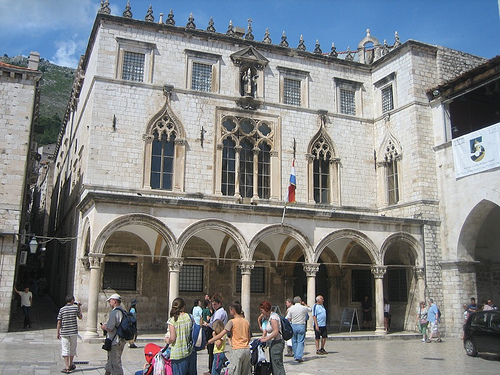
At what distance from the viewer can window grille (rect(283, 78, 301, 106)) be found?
25.5 metres

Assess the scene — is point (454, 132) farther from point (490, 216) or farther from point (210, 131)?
point (210, 131)

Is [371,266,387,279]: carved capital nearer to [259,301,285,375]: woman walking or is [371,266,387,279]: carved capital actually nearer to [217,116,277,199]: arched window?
[217,116,277,199]: arched window

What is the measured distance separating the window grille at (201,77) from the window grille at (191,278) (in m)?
8.20

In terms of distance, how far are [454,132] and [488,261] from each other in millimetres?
6237

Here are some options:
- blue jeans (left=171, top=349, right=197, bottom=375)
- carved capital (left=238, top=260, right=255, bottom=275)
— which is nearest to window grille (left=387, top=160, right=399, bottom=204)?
carved capital (left=238, top=260, right=255, bottom=275)

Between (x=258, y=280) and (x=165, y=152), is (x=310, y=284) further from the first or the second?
(x=165, y=152)

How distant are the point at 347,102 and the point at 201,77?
779 cm

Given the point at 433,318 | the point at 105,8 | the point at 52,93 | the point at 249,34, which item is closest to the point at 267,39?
the point at 249,34

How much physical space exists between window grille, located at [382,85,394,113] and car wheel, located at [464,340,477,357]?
13.2 meters

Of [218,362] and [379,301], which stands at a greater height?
[379,301]

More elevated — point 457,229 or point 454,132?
point 454,132

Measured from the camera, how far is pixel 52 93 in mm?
120125

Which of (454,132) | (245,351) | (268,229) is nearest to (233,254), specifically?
(268,229)

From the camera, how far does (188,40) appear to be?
24.0 m
